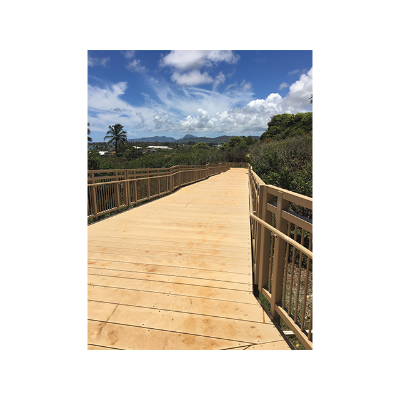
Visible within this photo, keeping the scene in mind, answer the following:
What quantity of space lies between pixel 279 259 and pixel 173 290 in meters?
1.27

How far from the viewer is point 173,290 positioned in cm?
264

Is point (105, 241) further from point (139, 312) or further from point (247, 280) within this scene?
point (247, 280)

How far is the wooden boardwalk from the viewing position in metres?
1.95

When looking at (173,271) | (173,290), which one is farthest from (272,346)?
(173,271)

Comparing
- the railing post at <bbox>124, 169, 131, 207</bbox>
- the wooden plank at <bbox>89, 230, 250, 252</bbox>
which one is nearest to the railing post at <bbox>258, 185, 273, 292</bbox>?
the wooden plank at <bbox>89, 230, 250, 252</bbox>

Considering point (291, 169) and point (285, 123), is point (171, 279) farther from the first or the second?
point (285, 123)

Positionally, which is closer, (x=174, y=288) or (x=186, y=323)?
(x=186, y=323)

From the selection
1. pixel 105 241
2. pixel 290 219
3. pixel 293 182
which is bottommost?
pixel 105 241
